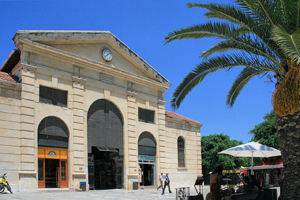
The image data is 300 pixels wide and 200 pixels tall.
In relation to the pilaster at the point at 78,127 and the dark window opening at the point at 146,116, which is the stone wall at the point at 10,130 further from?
the dark window opening at the point at 146,116

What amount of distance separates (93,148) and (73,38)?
798 centimetres

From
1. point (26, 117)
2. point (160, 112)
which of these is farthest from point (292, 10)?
point (160, 112)

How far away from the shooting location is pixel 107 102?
24.2 meters

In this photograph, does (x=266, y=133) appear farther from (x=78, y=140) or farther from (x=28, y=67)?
(x=28, y=67)

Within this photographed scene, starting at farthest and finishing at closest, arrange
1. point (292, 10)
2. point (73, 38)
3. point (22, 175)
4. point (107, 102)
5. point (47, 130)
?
point (107, 102), point (73, 38), point (47, 130), point (22, 175), point (292, 10)

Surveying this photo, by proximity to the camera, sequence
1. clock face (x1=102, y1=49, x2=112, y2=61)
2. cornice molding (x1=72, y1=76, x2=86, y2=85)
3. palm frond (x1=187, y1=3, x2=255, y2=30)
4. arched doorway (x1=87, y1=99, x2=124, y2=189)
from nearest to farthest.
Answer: palm frond (x1=187, y1=3, x2=255, y2=30) < cornice molding (x1=72, y1=76, x2=86, y2=85) < arched doorway (x1=87, y1=99, x2=124, y2=189) < clock face (x1=102, y1=49, x2=112, y2=61)

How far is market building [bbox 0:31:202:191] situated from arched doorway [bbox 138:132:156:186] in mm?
84

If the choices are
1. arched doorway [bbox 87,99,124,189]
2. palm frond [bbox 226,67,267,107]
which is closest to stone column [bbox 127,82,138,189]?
arched doorway [bbox 87,99,124,189]

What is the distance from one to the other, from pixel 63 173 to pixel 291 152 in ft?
49.0

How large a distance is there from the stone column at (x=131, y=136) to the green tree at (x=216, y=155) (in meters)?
22.4

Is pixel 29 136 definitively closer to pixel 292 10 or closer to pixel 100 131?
pixel 100 131

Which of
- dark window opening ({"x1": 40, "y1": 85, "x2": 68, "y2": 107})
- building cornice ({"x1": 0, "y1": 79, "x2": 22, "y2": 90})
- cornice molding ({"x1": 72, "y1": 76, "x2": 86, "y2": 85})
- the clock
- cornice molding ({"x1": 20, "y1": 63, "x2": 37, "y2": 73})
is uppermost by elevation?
the clock

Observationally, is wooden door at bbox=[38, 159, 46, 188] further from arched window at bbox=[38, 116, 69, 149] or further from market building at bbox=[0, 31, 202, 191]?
arched window at bbox=[38, 116, 69, 149]

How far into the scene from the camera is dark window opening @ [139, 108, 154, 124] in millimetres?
27053
